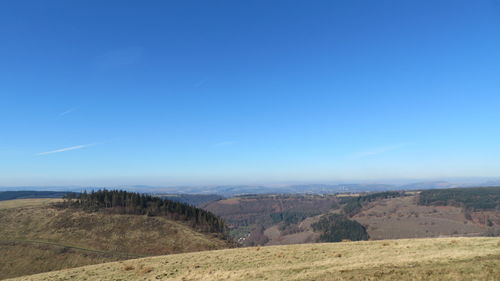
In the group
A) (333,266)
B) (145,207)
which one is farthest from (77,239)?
(333,266)

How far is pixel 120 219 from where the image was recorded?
101812mm

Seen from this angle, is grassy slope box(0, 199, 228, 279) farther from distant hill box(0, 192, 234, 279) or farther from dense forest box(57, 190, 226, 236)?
dense forest box(57, 190, 226, 236)

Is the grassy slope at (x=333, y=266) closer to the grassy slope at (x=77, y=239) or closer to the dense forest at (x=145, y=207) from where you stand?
the grassy slope at (x=77, y=239)

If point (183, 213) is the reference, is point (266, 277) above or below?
above

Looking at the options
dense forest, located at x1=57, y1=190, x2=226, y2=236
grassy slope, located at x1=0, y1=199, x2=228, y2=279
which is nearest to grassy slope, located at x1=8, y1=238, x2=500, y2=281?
grassy slope, located at x1=0, y1=199, x2=228, y2=279

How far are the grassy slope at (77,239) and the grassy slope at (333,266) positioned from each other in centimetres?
4661

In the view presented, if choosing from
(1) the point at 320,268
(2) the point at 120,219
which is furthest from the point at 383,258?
(2) the point at 120,219

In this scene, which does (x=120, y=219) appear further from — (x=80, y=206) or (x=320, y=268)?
(x=320, y=268)

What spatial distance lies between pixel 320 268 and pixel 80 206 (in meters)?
130

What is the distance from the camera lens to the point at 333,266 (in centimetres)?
2125

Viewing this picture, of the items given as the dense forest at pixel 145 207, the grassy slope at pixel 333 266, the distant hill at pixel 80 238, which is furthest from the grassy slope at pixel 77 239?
the grassy slope at pixel 333 266

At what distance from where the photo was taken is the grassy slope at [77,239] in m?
65.2

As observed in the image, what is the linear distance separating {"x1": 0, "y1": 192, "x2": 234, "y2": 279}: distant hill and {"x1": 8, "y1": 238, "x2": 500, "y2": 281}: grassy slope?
46670mm

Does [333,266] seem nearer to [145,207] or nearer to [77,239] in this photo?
[77,239]
